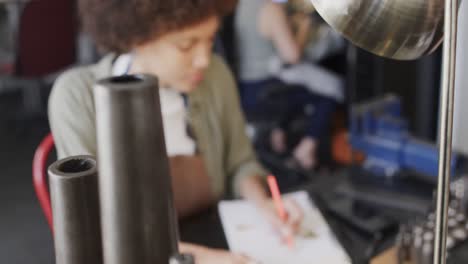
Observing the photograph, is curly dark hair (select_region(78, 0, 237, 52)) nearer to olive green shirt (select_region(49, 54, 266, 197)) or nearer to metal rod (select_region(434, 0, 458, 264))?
olive green shirt (select_region(49, 54, 266, 197))

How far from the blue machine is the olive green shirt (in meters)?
0.31

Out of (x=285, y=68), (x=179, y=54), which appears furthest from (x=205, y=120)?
(x=285, y=68)

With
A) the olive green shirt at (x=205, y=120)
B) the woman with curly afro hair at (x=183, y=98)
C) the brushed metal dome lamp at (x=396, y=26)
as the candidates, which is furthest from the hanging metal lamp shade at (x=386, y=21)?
the olive green shirt at (x=205, y=120)

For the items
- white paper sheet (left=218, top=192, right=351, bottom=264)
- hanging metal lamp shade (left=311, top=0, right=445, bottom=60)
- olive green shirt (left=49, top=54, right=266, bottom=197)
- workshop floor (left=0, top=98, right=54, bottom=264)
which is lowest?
workshop floor (left=0, top=98, right=54, bottom=264)

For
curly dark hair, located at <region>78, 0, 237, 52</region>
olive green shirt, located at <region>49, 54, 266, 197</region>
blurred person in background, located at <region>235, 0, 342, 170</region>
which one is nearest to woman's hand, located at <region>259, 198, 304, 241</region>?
olive green shirt, located at <region>49, 54, 266, 197</region>

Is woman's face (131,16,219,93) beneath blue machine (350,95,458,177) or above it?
above

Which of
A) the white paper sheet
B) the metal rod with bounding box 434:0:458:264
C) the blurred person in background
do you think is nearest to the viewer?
the metal rod with bounding box 434:0:458:264

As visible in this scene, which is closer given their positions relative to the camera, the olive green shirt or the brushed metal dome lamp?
the brushed metal dome lamp

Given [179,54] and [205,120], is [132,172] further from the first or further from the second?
[205,120]

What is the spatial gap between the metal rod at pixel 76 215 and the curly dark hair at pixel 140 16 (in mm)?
602

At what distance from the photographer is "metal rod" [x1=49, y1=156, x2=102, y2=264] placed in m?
0.58

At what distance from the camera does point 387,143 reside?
4.61ft

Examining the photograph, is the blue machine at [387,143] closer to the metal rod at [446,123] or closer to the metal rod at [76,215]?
the metal rod at [446,123]

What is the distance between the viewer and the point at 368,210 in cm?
115
